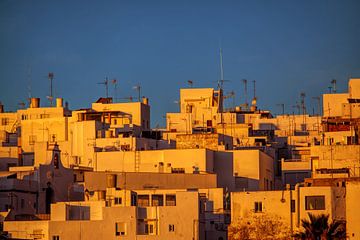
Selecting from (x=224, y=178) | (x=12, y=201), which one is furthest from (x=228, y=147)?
(x=12, y=201)

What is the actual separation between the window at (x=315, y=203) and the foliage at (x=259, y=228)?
1812mm

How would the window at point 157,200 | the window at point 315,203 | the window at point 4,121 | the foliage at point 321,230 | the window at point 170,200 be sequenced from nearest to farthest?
the foliage at point 321,230
the window at point 315,203
the window at point 170,200
the window at point 157,200
the window at point 4,121

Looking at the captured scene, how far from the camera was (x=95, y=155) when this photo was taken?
9612 centimetres

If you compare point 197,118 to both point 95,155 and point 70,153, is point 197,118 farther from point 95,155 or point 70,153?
point 95,155

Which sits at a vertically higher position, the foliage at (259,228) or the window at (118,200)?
the window at (118,200)

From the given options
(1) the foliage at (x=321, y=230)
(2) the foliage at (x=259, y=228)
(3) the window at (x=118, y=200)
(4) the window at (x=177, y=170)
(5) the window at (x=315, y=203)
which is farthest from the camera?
(4) the window at (x=177, y=170)

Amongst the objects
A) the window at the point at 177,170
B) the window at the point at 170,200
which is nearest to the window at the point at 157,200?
the window at the point at 170,200

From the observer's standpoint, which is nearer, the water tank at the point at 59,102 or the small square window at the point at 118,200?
the small square window at the point at 118,200

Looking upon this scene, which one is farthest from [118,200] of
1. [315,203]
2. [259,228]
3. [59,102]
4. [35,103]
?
[35,103]

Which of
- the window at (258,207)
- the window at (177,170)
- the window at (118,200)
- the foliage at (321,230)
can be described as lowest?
the foliage at (321,230)

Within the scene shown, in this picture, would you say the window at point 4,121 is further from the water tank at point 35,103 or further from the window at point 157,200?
the window at point 157,200

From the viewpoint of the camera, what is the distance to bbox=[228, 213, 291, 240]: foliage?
2891 inches

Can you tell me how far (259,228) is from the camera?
7375 centimetres

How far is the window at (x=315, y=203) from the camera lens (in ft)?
239
